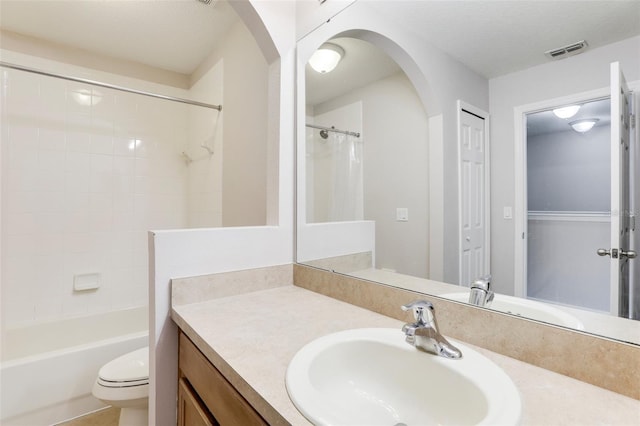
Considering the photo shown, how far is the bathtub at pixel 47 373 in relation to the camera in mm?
1654

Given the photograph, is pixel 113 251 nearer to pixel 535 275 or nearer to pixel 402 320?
pixel 402 320

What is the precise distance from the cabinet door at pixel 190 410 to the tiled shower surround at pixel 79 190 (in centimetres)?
194

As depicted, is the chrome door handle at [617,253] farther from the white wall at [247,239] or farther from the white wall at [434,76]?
the white wall at [247,239]

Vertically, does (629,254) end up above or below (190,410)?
above

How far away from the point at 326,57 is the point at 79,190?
2.23m

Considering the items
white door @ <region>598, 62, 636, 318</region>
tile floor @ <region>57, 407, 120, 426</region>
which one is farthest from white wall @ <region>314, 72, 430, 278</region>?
tile floor @ <region>57, 407, 120, 426</region>

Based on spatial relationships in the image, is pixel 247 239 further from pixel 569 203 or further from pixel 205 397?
pixel 569 203

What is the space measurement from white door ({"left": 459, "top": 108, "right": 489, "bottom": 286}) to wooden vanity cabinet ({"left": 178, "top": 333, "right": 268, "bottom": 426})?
69 cm

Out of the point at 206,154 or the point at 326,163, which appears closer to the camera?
the point at 326,163

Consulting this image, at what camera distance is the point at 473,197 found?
3.08ft

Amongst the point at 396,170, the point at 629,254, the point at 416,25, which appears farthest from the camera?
the point at 396,170

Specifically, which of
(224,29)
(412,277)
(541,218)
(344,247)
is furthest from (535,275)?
(224,29)

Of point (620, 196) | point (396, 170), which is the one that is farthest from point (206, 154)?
point (620, 196)

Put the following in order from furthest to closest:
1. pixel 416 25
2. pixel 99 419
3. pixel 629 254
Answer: pixel 99 419
pixel 416 25
pixel 629 254
